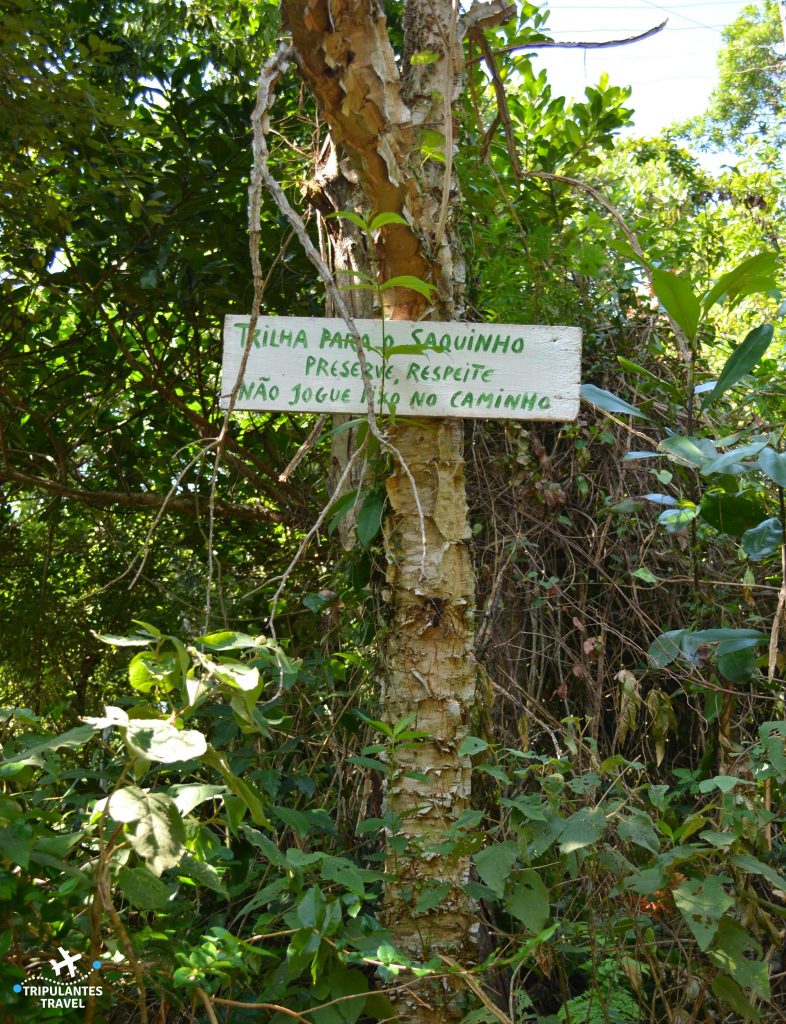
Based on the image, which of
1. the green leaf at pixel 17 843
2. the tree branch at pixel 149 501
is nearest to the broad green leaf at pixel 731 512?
the green leaf at pixel 17 843

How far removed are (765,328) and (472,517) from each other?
999 mm

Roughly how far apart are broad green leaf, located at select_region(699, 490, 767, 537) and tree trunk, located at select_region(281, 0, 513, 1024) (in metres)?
0.53

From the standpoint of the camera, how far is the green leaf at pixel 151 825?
104 cm

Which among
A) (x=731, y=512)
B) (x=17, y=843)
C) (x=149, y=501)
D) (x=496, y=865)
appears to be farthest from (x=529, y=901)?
(x=149, y=501)

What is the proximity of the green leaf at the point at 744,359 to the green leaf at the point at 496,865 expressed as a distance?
2.87ft

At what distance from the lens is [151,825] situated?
1.06 meters

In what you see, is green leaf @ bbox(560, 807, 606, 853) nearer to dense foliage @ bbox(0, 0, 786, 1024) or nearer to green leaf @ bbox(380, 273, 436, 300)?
dense foliage @ bbox(0, 0, 786, 1024)

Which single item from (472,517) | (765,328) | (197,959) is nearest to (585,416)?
(472,517)

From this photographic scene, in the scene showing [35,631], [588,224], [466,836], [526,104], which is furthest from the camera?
[35,631]

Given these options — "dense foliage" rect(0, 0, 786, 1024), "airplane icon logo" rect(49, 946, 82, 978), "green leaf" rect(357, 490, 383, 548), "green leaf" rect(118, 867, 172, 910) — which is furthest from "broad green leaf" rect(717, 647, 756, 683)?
"airplane icon logo" rect(49, 946, 82, 978)

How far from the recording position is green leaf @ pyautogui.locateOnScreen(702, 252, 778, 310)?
1.63 meters

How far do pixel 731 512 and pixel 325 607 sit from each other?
3.26 feet

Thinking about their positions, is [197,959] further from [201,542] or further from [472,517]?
[201,542]

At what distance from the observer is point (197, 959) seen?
1.16 m
